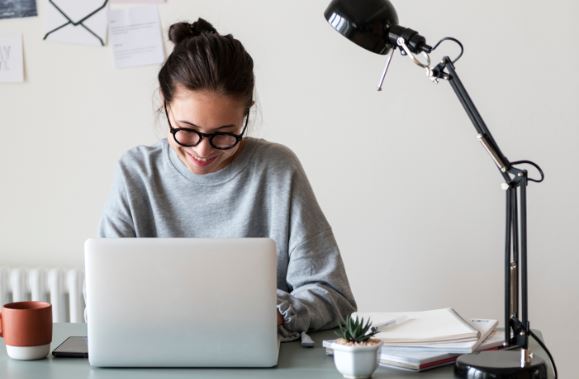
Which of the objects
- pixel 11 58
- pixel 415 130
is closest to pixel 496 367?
pixel 415 130

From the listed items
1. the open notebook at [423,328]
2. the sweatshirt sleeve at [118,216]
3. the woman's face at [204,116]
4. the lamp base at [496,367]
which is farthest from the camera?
the sweatshirt sleeve at [118,216]

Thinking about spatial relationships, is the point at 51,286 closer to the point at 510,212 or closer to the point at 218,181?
the point at 218,181

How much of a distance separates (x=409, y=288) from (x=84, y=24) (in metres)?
1.23

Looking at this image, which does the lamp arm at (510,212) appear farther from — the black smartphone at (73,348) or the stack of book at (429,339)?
the black smartphone at (73,348)

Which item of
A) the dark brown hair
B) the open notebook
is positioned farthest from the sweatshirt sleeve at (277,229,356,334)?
the dark brown hair

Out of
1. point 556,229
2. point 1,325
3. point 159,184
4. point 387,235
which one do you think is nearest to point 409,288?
point 387,235

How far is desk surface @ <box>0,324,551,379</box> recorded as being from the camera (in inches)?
46.9

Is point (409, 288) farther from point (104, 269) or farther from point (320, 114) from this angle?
point (104, 269)

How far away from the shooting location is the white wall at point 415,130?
2.26 m

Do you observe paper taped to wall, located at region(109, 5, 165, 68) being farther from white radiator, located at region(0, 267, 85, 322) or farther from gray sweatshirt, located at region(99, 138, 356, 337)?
gray sweatshirt, located at region(99, 138, 356, 337)

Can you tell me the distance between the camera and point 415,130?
2328mm

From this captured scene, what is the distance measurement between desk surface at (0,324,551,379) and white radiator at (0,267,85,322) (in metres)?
1.20

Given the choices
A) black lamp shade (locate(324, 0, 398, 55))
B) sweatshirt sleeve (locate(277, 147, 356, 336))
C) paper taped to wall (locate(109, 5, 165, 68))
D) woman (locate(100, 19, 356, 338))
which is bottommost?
sweatshirt sleeve (locate(277, 147, 356, 336))

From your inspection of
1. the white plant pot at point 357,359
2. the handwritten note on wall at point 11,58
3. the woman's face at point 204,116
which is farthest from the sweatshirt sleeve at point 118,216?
the handwritten note on wall at point 11,58
